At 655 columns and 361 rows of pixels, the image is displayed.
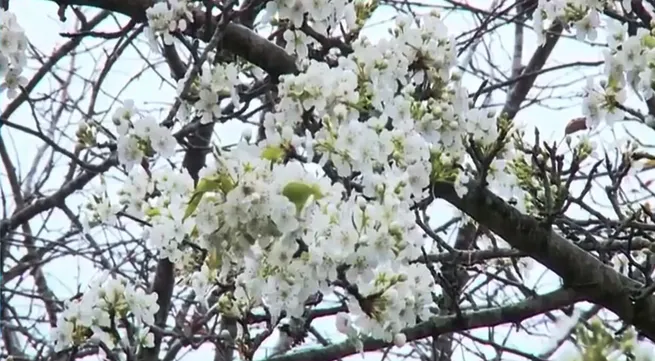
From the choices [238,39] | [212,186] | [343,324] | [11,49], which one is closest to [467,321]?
[343,324]

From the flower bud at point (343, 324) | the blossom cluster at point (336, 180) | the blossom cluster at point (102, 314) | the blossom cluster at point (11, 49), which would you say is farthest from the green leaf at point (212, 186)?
the blossom cluster at point (11, 49)

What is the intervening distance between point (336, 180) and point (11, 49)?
542 mm

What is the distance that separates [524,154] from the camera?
4.52 feet

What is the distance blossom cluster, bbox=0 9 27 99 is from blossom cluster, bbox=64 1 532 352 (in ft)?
0.85

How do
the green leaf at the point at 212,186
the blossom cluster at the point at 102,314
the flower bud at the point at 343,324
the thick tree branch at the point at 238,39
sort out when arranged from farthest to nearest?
the thick tree branch at the point at 238,39 < the blossom cluster at the point at 102,314 < the flower bud at the point at 343,324 < the green leaf at the point at 212,186

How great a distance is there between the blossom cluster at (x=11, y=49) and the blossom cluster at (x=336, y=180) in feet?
0.85

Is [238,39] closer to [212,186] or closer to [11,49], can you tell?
[11,49]

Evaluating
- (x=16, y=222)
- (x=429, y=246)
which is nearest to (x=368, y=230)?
(x=429, y=246)

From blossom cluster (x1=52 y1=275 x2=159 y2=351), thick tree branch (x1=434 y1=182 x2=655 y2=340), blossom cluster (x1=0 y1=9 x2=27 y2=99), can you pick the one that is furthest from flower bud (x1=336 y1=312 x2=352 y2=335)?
blossom cluster (x1=0 y1=9 x2=27 y2=99)

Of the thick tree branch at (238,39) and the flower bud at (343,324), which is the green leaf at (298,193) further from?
the thick tree branch at (238,39)

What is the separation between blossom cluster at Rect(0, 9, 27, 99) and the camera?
1266 millimetres

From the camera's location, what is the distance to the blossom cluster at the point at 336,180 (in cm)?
87

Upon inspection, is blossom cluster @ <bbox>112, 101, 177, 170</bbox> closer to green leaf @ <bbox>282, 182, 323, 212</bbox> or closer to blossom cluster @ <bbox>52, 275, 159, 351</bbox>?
blossom cluster @ <bbox>52, 275, 159, 351</bbox>

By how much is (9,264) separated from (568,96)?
7.25 ft
